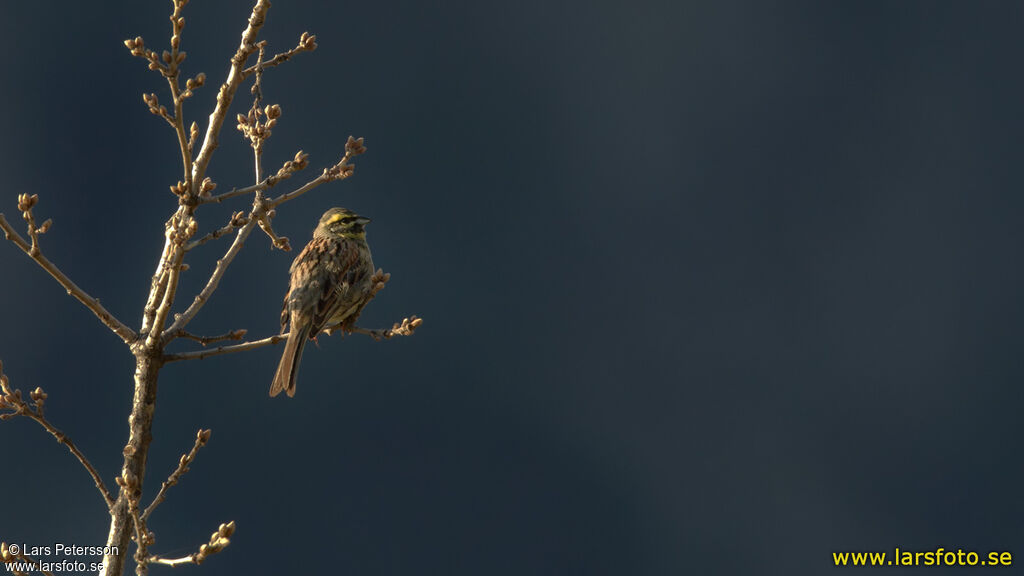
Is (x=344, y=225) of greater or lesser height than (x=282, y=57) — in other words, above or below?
above

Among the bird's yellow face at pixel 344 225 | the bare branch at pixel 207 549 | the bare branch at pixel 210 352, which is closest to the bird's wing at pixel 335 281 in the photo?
the bird's yellow face at pixel 344 225

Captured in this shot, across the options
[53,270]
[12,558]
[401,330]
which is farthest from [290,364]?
[12,558]

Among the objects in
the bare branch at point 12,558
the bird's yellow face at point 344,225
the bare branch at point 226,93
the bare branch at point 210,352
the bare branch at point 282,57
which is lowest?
the bare branch at point 12,558

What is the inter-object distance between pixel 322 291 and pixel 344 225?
51.3 inches

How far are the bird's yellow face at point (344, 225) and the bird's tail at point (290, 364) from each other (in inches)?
59.7

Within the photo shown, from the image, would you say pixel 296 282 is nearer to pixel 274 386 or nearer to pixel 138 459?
pixel 274 386

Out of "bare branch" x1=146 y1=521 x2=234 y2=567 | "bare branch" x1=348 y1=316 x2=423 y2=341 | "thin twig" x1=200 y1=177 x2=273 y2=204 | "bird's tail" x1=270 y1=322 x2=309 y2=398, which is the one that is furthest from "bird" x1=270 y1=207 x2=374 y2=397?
"bare branch" x1=146 y1=521 x2=234 y2=567

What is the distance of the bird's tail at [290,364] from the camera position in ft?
21.8

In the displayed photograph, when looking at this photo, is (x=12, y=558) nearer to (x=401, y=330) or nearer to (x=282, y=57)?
(x=401, y=330)

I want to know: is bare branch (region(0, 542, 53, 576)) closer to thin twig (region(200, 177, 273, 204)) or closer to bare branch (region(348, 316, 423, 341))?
thin twig (region(200, 177, 273, 204))

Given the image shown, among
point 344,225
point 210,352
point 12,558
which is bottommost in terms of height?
point 12,558

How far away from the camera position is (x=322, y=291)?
7.53m

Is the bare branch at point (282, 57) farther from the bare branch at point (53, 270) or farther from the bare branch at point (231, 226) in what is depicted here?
the bare branch at point (53, 270)

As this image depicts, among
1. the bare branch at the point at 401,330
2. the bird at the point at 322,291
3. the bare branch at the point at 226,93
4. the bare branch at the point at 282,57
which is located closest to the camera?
the bare branch at the point at 226,93
